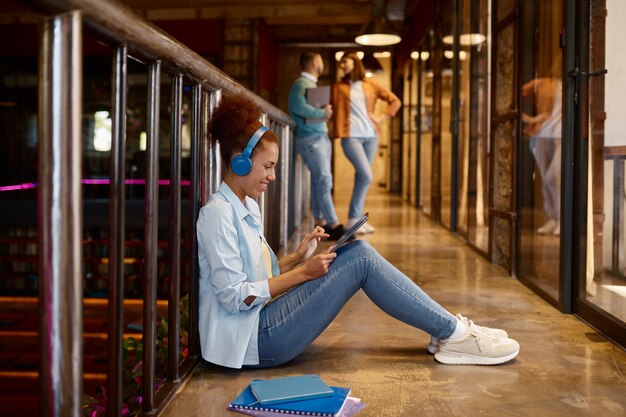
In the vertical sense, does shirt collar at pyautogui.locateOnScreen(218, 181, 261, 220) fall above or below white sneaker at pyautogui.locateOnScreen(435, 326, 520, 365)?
above

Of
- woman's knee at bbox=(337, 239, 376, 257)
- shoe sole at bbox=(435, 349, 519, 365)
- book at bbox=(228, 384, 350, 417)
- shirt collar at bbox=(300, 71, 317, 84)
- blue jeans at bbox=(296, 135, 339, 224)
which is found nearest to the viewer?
book at bbox=(228, 384, 350, 417)

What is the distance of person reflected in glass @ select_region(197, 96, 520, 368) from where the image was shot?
1.77 metres

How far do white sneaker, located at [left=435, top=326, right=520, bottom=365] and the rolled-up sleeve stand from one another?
1.91 feet

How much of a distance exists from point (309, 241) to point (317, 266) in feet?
0.61

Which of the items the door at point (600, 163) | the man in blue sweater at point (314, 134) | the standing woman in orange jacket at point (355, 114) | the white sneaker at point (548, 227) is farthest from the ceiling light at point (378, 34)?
the door at point (600, 163)

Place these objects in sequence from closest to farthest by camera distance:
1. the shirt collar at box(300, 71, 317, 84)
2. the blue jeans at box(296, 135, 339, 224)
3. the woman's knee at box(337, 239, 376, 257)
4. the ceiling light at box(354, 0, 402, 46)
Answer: the woman's knee at box(337, 239, 376, 257) < the shirt collar at box(300, 71, 317, 84) < the blue jeans at box(296, 135, 339, 224) < the ceiling light at box(354, 0, 402, 46)

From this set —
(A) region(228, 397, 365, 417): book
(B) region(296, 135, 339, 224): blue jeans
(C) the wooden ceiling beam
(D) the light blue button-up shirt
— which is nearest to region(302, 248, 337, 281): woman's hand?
(D) the light blue button-up shirt

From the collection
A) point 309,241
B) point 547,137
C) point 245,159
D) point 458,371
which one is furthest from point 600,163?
point 245,159

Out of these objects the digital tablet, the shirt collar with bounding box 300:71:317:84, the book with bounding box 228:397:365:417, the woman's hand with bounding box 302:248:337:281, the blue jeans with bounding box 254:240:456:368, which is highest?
the shirt collar with bounding box 300:71:317:84

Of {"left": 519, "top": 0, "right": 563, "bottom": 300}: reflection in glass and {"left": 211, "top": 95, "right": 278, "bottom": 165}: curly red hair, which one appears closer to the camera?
{"left": 211, "top": 95, "right": 278, "bottom": 165}: curly red hair

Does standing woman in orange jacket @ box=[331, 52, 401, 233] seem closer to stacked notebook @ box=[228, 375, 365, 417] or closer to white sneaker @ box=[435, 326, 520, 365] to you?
white sneaker @ box=[435, 326, 520, 365]

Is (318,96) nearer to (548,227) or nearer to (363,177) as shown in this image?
(363,177)

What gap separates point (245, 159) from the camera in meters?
1.82

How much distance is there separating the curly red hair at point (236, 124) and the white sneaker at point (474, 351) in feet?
2.59
